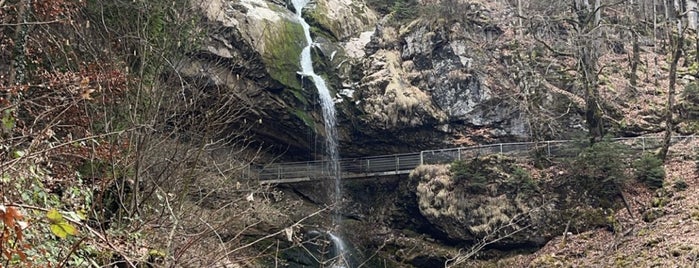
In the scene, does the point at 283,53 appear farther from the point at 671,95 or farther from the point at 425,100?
the point at 671,95

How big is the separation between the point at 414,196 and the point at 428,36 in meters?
6.27

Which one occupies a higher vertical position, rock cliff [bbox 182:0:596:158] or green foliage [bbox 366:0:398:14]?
green foliage [bbox 366:0:398:14]

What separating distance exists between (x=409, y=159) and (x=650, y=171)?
23.8ft

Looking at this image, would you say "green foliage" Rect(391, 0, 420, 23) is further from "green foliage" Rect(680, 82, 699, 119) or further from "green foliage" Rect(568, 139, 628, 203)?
"green foliage" Rect(680, 82, 699, 119)

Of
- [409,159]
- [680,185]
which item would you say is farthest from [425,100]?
[680,185]

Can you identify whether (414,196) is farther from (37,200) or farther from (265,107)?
(37,200)

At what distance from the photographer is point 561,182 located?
45.5 ft

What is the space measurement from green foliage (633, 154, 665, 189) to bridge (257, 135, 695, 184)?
1.06 metres

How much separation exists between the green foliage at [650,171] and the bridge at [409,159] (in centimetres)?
106

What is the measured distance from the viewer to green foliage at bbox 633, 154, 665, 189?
12734mm

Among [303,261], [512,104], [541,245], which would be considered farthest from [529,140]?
[303,261]

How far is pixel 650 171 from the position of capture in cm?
1291

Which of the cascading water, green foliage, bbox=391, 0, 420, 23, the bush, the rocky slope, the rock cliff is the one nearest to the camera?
the bush

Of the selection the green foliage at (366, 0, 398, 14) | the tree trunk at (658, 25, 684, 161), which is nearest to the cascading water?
the green foliage at (366, 0, 398, 14)
